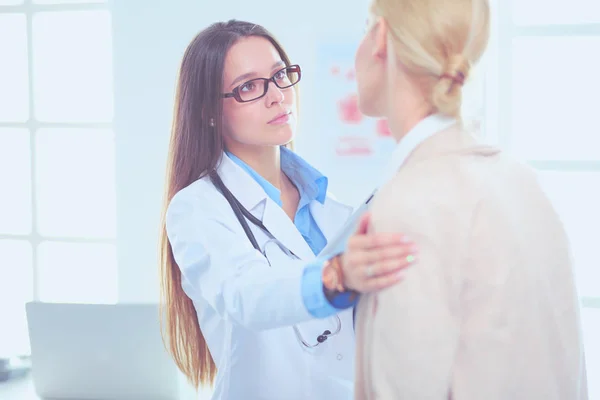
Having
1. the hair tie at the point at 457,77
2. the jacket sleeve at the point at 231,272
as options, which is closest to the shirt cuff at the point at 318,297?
the jacket sleeve at the point at 231,272

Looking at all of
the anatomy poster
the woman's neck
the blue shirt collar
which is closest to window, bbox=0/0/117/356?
the anatomy poster

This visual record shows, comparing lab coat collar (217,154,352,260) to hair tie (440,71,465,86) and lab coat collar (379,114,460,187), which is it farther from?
hair tie (440,71,465,86)

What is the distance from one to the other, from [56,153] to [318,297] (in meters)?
2.93

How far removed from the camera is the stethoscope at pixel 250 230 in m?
1.56

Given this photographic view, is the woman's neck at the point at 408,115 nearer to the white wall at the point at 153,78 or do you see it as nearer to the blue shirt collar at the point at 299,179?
the blue shirt collar at the point at 299,179

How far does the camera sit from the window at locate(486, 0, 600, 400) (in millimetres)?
3037

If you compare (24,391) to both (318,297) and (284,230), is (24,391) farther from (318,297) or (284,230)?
(318,297)

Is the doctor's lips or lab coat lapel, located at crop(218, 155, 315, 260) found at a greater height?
the doctor's lips

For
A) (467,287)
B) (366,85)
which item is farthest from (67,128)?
(467,287)

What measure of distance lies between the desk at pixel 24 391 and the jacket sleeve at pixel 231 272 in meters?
0.56

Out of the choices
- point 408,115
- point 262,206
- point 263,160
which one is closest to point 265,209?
point 262,206

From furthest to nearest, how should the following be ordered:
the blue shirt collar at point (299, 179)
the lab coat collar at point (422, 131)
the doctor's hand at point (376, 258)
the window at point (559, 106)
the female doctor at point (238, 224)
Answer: the window at point (559, 106), the blue shirt collar at point (299, 179), the female doctor at point (238, 224), the lab coat collar at point (422, 131), the doctor's hand at point (376, 258)

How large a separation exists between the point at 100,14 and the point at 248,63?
230 centimetres

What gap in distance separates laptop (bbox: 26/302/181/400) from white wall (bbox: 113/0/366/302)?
1.24 meters
